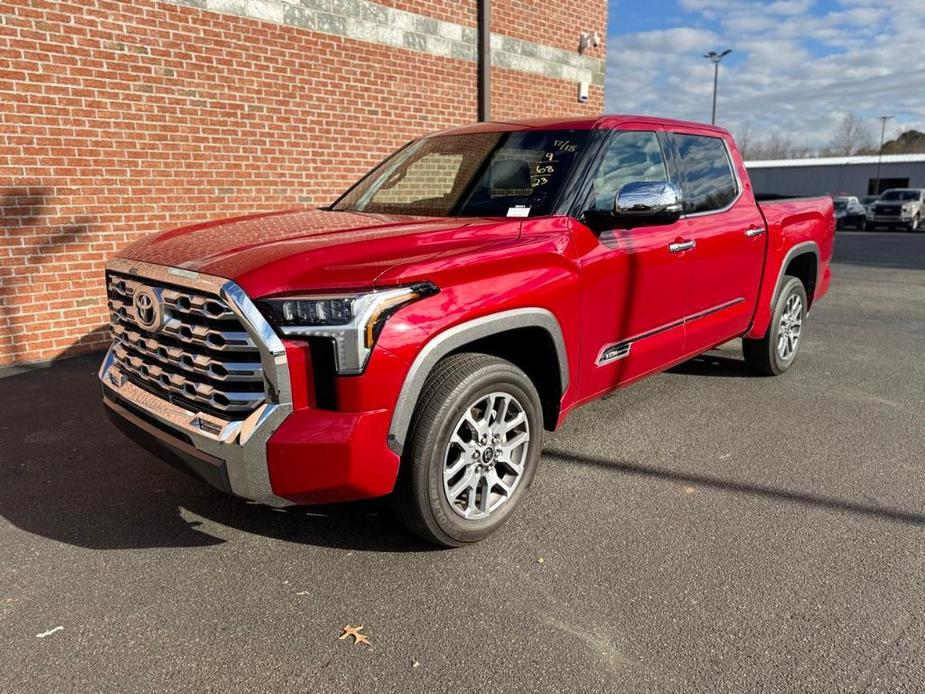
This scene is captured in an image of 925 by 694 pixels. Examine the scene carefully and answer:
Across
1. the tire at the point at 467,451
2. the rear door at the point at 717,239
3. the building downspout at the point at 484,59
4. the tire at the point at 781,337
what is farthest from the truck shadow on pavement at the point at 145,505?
the building downspout at the point at 484,59

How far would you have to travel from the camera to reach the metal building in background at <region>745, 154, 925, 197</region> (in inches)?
2095

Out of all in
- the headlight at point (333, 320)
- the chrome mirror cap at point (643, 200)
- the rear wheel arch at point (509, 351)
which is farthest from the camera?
the chrome mirror cap at point (643, 200)

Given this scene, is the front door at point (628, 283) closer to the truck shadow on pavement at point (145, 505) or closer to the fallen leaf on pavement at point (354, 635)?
the truck shadow on pavement at point (145, 505)

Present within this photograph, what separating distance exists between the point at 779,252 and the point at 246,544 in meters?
4.17

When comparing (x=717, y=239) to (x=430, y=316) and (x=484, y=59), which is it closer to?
(x=430, y=316)

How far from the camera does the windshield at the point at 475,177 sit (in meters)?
3.43

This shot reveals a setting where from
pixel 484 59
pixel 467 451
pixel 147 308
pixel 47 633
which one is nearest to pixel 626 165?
pixel 467 451

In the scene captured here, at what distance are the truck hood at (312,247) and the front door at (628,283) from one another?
570 millimetres

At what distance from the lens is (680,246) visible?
3926mm

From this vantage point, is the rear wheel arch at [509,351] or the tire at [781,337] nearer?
the rear wheel arch at [509,351]

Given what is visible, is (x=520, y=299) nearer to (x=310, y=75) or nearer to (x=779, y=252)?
(x=779, y=252)

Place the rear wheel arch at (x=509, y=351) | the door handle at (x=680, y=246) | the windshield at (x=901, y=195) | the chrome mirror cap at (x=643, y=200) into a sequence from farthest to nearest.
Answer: the windshield at (x=901, y=195) < the door handle at (x=680, y=246) < the chrome mirror cap at (x=643, y=200) < the rear wheel arch at (x=509, y=351)

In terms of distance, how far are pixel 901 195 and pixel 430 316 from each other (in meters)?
32.9

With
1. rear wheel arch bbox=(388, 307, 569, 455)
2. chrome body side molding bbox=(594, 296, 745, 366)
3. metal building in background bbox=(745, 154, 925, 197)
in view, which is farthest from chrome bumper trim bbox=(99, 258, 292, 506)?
metal building in background bbox=(745, 154, 925, 197)
